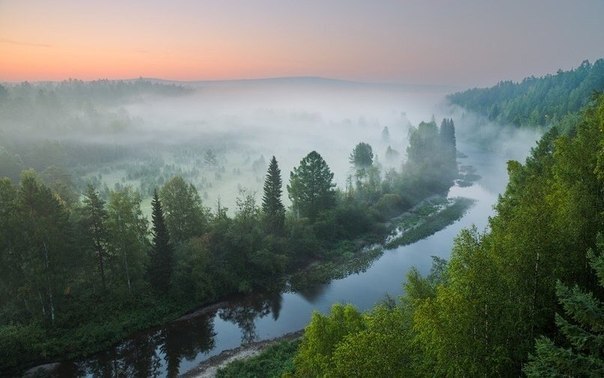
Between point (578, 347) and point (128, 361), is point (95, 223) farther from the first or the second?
point (578, 347)

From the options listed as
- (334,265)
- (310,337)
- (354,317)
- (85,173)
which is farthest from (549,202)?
(85,173)

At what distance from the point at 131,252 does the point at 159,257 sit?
3.46m

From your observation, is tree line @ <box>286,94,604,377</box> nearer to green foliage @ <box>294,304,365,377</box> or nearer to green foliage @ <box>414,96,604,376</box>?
green foliage @ <box>414,96,604,376</box>

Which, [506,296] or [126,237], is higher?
[506,296]

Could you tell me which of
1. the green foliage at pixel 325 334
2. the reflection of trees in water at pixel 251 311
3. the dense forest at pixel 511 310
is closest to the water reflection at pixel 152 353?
the reflection of trees in water at pixel 251 311

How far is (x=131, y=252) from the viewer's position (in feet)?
165

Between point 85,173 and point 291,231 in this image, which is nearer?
point 291,231

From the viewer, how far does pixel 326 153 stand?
509 feet

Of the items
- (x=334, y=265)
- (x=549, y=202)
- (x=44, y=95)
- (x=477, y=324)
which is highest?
(x=44, y=95)

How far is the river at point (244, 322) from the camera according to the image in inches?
1635

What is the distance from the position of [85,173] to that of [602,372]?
125 m

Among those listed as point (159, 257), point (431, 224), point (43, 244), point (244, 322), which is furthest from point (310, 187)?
point (43, 244)

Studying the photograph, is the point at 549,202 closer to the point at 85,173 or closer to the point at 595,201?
the point at 595,201

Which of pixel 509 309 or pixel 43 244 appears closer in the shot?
pixel 509 309
